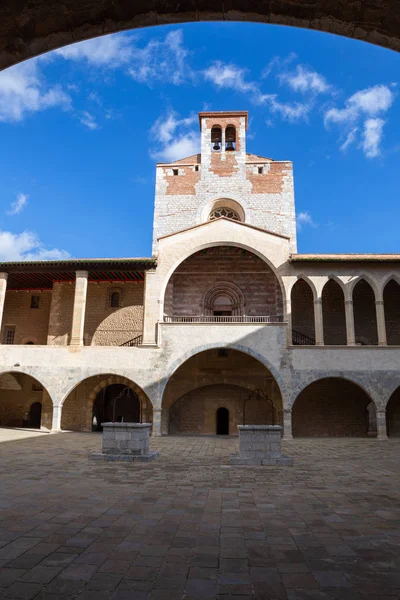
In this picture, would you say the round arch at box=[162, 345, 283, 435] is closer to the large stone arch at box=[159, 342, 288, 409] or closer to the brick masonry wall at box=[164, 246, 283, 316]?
the large stone arch at box=[159, 342, 288, 409]

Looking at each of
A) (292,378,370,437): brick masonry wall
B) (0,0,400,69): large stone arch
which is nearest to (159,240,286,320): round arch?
(292,378,370,437): brick masonry wall

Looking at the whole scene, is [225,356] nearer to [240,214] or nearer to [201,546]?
[240,214]

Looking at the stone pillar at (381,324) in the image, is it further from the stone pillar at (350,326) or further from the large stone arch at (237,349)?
the large stone arch at (237,349)

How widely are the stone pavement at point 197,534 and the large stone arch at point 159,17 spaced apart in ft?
14.2

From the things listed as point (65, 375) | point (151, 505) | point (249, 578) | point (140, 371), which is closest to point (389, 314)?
point (140, 371)

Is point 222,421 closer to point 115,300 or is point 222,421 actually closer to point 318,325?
point 318,325

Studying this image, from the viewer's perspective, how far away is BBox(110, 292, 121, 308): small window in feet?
76.4

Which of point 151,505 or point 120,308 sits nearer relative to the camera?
point 151,505

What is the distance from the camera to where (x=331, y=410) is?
2094 cm

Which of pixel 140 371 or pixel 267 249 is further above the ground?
pixel 267 249

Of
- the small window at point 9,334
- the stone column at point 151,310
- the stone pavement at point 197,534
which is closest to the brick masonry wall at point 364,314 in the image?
the stone column at point 151,310

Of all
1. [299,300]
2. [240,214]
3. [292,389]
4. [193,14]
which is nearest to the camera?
[193,14]

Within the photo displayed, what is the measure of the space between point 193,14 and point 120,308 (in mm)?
20303

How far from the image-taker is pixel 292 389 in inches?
739
